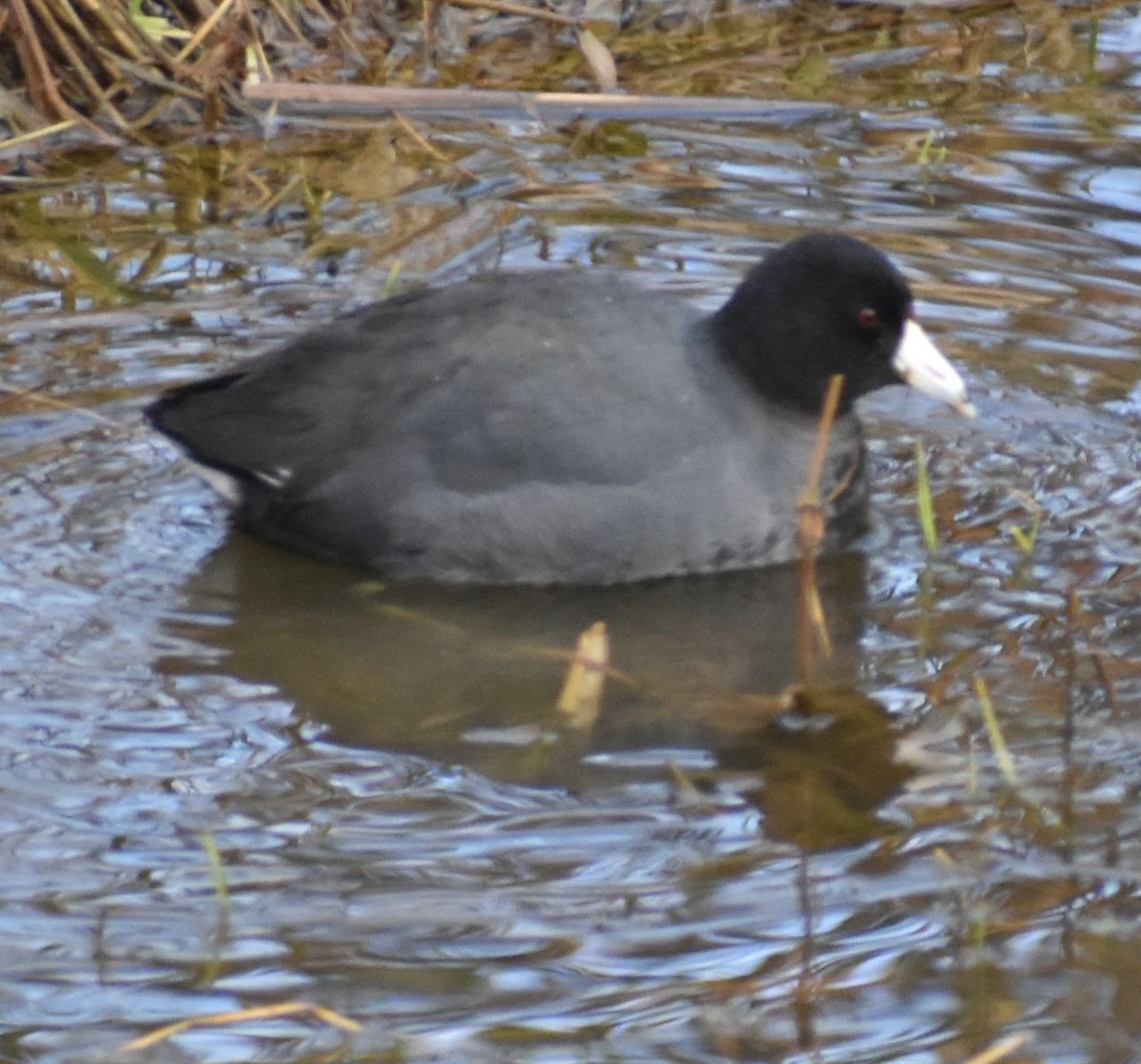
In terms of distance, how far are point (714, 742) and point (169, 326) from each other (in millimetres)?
2290

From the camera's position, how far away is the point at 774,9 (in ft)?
26.8

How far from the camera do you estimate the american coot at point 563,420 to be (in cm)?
447

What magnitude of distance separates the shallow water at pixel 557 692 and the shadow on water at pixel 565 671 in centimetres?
1

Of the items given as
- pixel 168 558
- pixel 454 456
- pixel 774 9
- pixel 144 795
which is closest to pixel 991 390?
pixel 454 456

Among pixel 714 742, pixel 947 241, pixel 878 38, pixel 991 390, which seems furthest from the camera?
pixel 878 38

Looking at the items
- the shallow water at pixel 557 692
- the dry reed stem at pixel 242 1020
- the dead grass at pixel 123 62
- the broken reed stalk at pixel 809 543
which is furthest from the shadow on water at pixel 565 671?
the dead grass at pixel 123 62

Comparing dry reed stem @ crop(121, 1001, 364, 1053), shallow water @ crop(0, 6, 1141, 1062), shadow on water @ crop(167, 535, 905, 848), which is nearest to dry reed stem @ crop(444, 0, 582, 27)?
shallow water @ crop(0, 6, 1141, 1062)

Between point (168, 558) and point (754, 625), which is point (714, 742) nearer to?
point (754, 625)

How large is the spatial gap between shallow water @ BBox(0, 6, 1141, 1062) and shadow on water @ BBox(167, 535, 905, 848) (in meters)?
0.01

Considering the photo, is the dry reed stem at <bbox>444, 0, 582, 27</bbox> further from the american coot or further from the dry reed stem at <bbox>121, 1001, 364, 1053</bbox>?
the dry reed stem at <bbox>121, 1001, 364, 1053</bbox>

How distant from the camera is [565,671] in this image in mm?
4211

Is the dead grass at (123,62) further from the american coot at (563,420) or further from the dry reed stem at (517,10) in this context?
the american coot at (563,420)

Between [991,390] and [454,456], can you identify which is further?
[991,390]

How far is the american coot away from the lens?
14.7 ft
